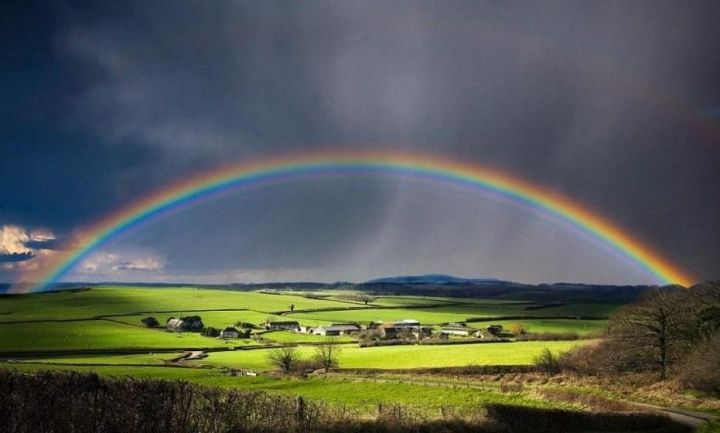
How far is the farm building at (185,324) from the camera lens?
12279cm

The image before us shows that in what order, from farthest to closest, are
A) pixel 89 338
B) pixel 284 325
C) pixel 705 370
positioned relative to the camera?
pixel 284 325 < pixel 89 338 < pixel 705 370

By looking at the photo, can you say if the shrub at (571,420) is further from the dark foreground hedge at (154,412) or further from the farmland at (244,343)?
the farmland at (244,343)

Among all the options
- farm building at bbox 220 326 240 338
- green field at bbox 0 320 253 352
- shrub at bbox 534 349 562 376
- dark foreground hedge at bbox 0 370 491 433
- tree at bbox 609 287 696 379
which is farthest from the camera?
farm building at bbox 220 326 240 338

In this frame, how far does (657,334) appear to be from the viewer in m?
54.5

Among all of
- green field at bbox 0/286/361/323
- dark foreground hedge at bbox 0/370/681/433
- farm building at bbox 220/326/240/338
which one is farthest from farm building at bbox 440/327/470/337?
dark foreground hedge at bbox 0/370/681/433

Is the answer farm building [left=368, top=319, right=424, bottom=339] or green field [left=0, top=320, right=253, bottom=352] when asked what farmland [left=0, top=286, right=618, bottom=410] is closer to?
green field [left=0, top=320, right=253, bottom=352]

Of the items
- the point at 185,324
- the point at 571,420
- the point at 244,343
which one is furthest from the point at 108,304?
the point at 571,420

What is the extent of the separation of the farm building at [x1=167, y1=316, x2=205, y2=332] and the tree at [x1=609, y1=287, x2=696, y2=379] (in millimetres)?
97863

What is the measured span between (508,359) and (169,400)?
188 ft

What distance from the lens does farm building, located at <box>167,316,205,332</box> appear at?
123 meters

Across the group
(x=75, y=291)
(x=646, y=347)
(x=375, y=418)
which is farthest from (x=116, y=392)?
(x=75, y=291)

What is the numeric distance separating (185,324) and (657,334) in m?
104

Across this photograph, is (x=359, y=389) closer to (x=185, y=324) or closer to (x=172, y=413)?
(x=172, y=413)

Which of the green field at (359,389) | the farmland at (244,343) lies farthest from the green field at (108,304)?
the green field at (359,389)
